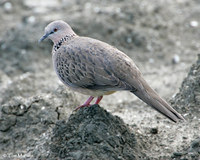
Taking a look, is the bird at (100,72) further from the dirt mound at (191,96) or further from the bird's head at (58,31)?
the dirt mound at (191,96)

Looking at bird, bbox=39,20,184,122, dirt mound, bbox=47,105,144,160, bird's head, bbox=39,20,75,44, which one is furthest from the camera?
bird's head, bbox=39,20,75,44

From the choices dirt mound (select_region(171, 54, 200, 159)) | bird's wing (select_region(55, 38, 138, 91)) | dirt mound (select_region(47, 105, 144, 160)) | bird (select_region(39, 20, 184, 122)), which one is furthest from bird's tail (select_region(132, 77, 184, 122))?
dirt mound (select_region(171, 54, 200, 159))

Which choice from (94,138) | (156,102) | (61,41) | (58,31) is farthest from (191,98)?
(58,31)

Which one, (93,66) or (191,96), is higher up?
(93,66)

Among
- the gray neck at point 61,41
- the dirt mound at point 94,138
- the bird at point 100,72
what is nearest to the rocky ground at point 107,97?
the dirt mound at point 94,138

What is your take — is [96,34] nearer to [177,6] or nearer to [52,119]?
[177,6]

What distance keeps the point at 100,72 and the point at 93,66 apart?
14cm

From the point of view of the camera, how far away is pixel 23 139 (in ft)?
20.9

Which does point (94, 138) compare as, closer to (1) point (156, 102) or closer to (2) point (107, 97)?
(1) point (156, 102)

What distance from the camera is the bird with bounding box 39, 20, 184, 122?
17.4ft

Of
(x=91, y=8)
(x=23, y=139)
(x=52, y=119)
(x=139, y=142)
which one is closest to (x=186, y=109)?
(x=139, y=142)

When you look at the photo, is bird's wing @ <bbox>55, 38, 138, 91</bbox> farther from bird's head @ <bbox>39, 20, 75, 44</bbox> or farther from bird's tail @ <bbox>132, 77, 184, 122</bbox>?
bird's head @ <bbox>39, 20, 75, 44</bbox>

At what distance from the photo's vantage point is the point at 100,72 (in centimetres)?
549

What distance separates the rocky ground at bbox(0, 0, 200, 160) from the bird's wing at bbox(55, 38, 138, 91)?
1.18 feet
